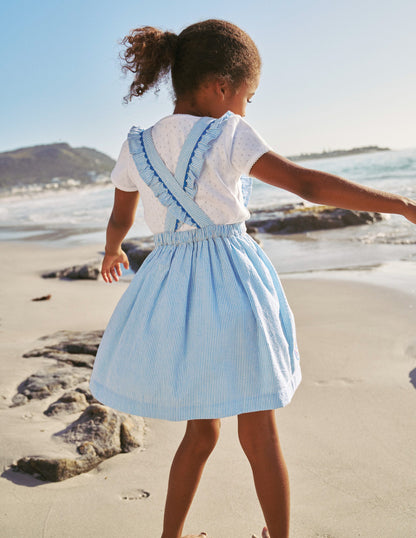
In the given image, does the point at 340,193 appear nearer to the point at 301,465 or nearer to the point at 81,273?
the point at 301,465

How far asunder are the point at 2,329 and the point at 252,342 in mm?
2832

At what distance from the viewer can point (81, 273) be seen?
6.11 metres

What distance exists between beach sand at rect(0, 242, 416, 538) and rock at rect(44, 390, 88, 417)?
0.08 meters

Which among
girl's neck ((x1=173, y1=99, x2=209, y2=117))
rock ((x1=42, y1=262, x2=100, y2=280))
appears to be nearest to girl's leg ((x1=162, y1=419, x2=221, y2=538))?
girl's neck ((x1=173, y1=99, x2=209, y2=117))

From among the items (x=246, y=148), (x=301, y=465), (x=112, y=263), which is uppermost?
(x=246, y=148)

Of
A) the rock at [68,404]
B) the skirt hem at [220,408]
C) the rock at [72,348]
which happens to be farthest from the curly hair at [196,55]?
the rock at [72,348]

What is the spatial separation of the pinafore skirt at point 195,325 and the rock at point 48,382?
3.58 ft

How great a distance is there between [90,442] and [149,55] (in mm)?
1400

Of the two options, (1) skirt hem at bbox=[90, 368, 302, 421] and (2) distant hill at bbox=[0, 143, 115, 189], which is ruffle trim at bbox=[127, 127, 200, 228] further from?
(2) distant hill at bbox=[0, 143, 115, 189]

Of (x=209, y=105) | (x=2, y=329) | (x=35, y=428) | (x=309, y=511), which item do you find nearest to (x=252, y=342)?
(x=209, y=105)

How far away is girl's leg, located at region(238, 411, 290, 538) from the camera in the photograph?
147cm

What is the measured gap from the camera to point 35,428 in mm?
2246

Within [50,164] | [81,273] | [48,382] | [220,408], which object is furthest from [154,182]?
[50,164]

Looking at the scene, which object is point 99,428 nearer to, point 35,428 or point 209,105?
point 35,428
